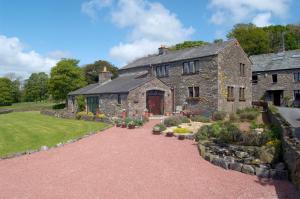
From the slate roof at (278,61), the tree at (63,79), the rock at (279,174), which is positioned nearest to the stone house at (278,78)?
the slate roof at (278,61)

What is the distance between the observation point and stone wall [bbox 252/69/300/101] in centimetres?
3916

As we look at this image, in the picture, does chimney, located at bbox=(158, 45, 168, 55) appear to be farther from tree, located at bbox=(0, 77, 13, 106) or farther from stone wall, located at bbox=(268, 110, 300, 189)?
tree, located at bbox=(0, 77, 13, 106)

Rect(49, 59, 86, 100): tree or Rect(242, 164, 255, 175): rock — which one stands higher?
Rect(49, 59, 86, 100): tree

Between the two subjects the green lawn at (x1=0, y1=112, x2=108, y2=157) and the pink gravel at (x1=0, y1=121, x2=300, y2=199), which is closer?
the pink gravel at (x1=0, y1=121, x2=300, y2=199)

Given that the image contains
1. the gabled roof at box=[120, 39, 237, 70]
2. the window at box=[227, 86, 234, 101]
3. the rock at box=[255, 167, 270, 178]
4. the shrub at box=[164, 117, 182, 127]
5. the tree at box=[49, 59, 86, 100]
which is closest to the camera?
the rock at box=[255, 167, 270, 178]

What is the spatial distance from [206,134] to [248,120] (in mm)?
7757

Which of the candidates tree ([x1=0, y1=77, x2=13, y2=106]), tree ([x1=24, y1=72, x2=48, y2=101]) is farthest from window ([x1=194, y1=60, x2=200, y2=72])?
tree ([x1=24, y1=72, x2=48, y2=101])

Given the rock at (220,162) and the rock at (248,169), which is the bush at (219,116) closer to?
the rock at (220,162)

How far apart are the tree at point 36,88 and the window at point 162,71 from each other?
65.2 metres

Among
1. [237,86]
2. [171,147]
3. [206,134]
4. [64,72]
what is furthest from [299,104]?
[64,72]

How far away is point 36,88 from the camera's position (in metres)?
90.8

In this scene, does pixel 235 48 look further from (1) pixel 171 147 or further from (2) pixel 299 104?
(1) pixel 171 147

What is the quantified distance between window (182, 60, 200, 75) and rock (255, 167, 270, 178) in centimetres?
2070

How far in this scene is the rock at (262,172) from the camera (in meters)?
10.6
